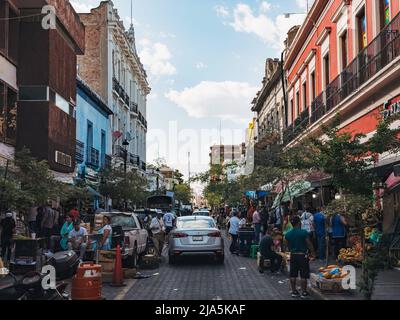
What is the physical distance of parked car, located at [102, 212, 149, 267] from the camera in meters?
15.2

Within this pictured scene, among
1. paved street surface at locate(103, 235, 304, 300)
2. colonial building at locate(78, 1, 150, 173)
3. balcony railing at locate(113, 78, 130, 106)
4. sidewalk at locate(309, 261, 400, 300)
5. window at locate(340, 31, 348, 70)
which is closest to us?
sidewalk at locate(309, 261, 400, 300)

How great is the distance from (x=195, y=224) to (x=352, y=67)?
8140 mm

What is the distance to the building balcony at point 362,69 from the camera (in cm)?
1517

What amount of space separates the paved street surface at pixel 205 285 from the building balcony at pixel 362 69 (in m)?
6.90

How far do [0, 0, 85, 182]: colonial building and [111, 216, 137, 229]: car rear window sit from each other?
19.3 feet

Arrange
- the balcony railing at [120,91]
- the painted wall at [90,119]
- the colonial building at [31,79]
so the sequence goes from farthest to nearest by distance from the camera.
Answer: the balcony railing at [120,91] → the painted wall at [90,119] → the colonial building at [31,79]

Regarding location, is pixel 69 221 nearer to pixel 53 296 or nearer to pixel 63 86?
pixel 53 296

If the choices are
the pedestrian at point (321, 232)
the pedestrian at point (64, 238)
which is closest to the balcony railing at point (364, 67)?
the pedestrian at point (321, 232)

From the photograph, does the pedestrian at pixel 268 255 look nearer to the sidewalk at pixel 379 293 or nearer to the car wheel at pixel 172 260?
the sidewalk at pixel 379 293

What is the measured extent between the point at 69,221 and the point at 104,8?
1107 inches

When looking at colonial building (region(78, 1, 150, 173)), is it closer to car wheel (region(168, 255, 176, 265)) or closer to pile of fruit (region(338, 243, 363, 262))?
car wheel (region(168, 255, 176, 265))

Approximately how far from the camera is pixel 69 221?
1498 centimetres

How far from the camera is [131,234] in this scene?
15609 millimetres

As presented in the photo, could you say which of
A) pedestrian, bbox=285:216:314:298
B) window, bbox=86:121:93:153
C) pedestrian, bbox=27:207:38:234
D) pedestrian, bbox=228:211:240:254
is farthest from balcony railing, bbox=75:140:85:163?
pedestrian, bbox=285:216:314:298
